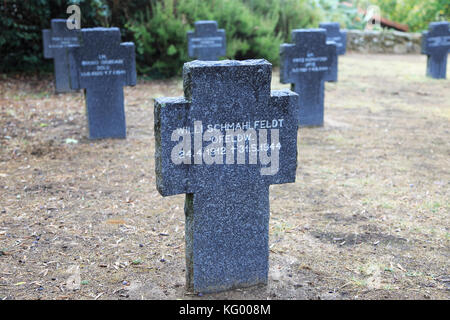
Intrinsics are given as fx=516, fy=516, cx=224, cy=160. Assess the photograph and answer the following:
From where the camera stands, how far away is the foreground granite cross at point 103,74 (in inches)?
300

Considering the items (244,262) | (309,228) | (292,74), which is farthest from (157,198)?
(292,74)

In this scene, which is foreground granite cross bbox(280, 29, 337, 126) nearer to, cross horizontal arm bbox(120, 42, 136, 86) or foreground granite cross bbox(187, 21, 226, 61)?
cross horizontal arm bbox(120, 42, 136, 86)

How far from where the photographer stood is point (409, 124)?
9.19 metres

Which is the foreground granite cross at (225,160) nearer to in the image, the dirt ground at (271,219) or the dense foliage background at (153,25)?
the dirt ground at (271,219)

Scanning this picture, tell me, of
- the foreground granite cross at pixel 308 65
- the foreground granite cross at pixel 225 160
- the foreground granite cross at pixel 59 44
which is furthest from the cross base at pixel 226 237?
the foreground granite cross at pixel 59 44

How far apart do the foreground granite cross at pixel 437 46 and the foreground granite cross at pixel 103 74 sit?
9.36 metres

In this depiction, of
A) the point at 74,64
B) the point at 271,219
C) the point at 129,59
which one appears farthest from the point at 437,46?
the point at 271,219

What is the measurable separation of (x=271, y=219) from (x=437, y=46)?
1103cm

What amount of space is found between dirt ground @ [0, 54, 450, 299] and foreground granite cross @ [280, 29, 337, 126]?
502 millimetres

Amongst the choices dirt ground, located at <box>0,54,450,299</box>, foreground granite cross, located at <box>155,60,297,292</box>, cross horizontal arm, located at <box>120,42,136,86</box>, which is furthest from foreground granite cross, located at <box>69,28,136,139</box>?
foreground granite cross, located at <box>155,60,297,292</box>

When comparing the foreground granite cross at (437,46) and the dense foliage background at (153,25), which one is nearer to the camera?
the dense foliage background at (153,25)

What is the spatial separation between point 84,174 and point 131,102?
15.6 feet

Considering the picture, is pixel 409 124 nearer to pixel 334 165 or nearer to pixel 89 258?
pixel 334 165

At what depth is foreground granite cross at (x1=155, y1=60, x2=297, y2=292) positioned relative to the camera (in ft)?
11.0
